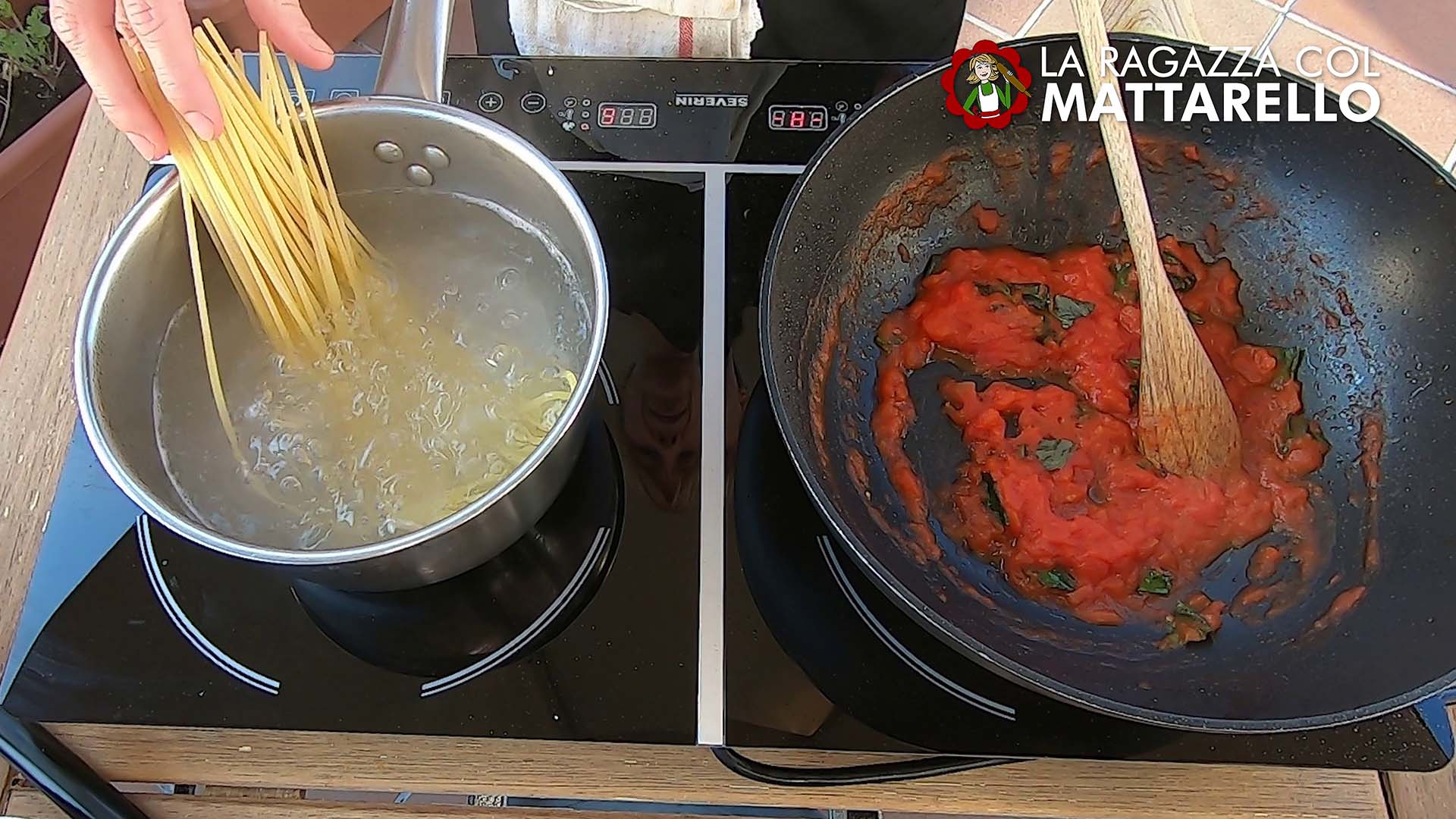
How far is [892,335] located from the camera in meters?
0.83

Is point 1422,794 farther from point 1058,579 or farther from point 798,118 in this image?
point 798,118

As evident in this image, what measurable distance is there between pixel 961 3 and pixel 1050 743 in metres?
0.81

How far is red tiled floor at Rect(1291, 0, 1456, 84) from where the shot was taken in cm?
169

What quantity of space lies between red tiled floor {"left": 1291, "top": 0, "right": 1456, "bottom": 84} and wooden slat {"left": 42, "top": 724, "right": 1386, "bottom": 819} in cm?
152

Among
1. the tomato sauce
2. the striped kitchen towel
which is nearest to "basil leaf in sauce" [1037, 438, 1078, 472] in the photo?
the tomato sauce

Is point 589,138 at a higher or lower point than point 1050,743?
higher

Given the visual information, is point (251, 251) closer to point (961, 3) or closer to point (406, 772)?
point (406, 772)

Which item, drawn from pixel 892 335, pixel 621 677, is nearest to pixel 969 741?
pixel 621 677

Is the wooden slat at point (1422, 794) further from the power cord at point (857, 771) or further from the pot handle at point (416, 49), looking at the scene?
the pot handle at point (416, 49)

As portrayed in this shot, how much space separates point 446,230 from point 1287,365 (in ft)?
2.23

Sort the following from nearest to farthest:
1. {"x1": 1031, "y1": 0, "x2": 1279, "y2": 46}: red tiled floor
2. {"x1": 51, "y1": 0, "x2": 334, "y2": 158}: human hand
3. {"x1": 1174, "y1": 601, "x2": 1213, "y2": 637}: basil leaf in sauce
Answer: {"x1": 51, "y1": 0, "x2": 334, "y2": 158}: human hand
{"x1": 1174, "y1": 601, "x2": 1213, "y2": 637}: basil leaf in sauce
{"x1": 1031, "y1": 0, "x2": 1279, "y2": 46}: red tiled floor

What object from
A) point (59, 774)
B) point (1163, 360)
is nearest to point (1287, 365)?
point (1163, 360)

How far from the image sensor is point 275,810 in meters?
0.66

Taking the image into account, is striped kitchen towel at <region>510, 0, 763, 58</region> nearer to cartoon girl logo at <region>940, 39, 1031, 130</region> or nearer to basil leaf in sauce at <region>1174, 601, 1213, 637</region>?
cartoon girl logo at <region>940, 39, 1031, 130</region>
